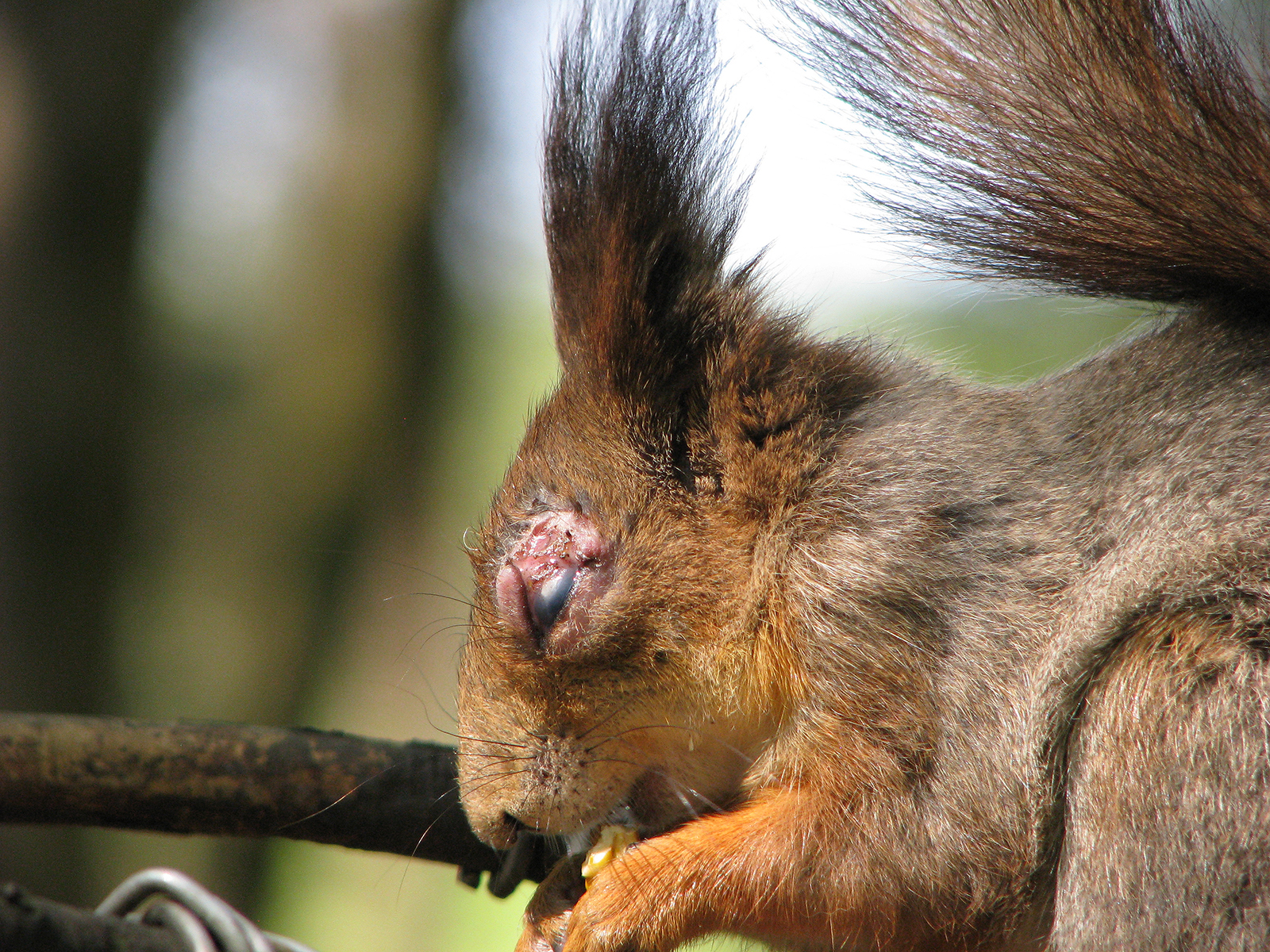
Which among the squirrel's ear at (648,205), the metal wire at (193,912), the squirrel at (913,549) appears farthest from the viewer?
the squirrel's ear at (648,205)

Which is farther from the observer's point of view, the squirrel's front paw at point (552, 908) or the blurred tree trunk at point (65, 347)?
the blurred tree trunk at point (65, 347)

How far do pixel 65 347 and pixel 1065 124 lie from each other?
12.6 ft

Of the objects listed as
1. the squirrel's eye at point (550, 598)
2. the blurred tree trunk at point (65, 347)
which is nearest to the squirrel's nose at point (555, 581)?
the squirrel's eye at point (550, 598)

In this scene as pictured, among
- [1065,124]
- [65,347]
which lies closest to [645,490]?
[1065,124]

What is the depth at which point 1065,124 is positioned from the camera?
1.61 metres

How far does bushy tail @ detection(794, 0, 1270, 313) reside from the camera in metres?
1.56

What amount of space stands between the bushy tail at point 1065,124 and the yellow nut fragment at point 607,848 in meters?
1.12

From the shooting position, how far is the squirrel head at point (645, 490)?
1690 mm

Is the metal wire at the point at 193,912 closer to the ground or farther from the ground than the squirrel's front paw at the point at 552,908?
farther from the ground

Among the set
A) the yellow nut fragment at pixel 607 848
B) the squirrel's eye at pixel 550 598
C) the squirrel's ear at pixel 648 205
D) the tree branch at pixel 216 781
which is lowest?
the yellow nut fragment at pixel 607 848

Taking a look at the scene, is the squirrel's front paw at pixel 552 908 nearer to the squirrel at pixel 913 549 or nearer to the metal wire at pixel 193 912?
the squirrel at pixel 913 549

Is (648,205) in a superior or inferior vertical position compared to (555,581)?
superior

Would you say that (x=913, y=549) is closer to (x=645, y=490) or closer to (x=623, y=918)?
(x=645, y=490)

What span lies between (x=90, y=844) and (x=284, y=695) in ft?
3.84
